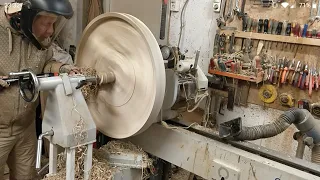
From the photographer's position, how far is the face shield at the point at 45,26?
1699 mm

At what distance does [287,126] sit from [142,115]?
2.43 feet

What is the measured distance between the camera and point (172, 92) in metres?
1.65

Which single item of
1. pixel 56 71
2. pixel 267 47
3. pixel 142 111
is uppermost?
pixel 267 47

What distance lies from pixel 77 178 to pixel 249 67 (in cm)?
176

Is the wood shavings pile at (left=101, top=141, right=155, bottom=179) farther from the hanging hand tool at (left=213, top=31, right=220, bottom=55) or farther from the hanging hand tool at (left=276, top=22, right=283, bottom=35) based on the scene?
the hanging hand tool at (left=276, top=22, right=283, bottom=35)

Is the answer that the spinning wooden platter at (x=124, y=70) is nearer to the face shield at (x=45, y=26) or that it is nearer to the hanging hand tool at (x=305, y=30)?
the face shield at (x=45, y=26)

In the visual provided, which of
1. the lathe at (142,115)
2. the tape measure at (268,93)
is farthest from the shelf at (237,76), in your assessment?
the lathe at (142,115)

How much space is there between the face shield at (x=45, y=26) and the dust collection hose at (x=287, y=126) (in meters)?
1.16

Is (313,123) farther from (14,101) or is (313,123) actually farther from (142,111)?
(14,101)

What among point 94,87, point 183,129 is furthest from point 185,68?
point 94,87

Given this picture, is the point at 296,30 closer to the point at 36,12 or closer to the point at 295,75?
the point at 295,75

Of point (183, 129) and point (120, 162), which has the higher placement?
point (183, 129)

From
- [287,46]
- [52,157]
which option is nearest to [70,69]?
[52,157]

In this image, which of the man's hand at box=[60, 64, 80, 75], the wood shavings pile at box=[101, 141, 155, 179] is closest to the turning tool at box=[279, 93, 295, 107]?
A: the wood shavings pile at box=[101, 141, 155, 179]
